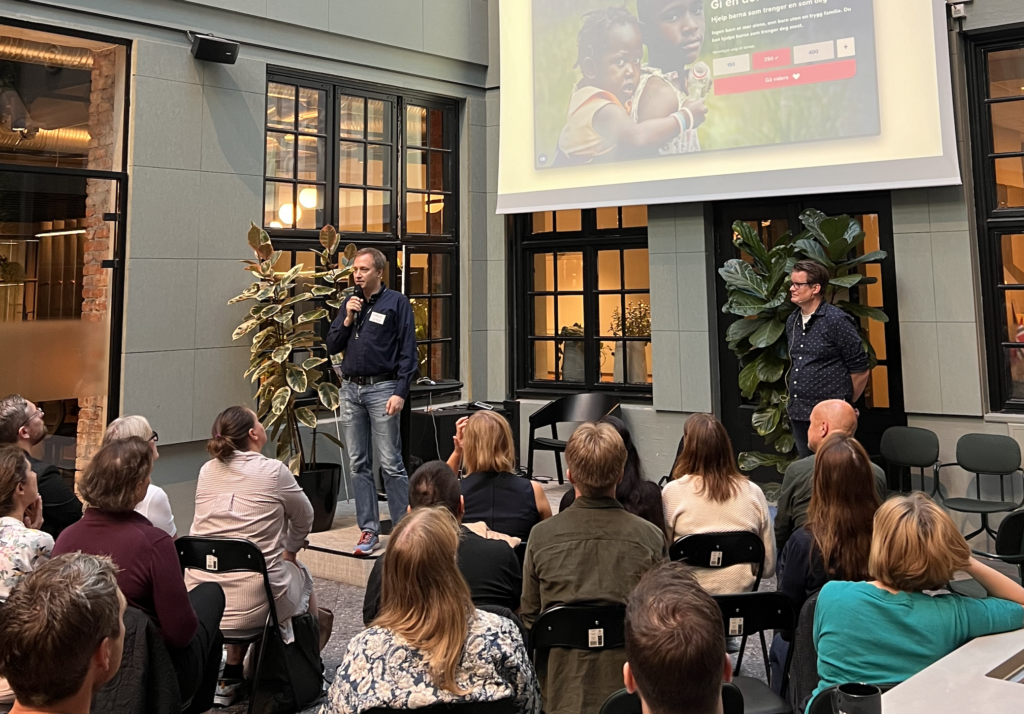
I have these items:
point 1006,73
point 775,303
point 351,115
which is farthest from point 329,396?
point 1006,73

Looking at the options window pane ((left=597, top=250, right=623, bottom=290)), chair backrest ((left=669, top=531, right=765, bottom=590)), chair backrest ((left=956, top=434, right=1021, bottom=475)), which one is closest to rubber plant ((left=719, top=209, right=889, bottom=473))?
chair backrest ((left=956, top=434, right=1021, bottom=475))

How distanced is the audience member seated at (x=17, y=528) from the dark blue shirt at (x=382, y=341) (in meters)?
2.34

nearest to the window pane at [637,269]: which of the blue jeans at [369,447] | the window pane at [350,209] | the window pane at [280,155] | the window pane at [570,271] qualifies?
the window pane at [570,271]

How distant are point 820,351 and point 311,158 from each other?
158 inches

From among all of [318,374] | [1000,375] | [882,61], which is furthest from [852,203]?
[318,374]

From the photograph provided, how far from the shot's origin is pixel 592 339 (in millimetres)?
7273

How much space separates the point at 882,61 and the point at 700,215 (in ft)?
5.30

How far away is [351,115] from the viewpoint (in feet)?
22.2

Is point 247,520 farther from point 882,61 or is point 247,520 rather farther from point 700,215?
point 882,61

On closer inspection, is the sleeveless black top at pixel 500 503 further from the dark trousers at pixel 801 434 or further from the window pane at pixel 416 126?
the window pane at pixel 416 126

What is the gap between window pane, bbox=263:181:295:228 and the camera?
20.6 feet

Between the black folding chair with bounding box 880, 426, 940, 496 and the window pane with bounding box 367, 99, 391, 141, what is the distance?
177 inches

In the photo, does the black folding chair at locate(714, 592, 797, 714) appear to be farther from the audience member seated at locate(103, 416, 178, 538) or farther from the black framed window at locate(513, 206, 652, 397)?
the black framed window at locate(513, 206, 652, 397)

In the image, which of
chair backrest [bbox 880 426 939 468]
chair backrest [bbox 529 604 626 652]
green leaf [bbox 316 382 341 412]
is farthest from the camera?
green leaf [bbox 316 382 341 412]
